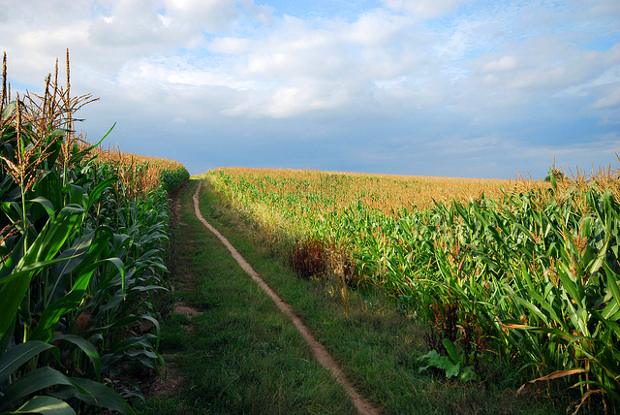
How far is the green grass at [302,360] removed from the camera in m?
4.98

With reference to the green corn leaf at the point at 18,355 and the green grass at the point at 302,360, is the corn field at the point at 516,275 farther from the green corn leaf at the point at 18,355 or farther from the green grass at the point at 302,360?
the green corn leaf at the point at 18,355

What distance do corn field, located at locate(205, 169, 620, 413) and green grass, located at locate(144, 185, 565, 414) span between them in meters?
0.40

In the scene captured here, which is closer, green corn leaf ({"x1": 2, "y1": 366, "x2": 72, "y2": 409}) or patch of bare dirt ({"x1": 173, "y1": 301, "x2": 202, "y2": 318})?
green corn leaf ({"x1": 2, "y1": 366, "x2": 72, "y2": 409})

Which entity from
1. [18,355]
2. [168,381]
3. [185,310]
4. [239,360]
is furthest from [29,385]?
[185,310]

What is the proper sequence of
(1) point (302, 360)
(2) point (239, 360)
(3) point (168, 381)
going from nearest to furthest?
(3) point (168, 381) < (2) point (239, 360) < (1) point (302, 360)

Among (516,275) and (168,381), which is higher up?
(516,275)

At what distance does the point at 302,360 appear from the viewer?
6207mm

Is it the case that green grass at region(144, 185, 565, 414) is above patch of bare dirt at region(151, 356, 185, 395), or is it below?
above


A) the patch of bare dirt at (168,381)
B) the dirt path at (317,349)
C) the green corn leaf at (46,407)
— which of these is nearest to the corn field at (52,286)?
the green corn leaf at (46,407)

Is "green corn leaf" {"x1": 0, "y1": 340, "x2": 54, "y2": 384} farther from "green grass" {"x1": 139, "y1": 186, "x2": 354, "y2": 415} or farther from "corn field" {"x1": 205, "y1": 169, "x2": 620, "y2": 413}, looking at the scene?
"corn field" {"x1": 205, "y1": 169, "x2": 620, "y2": 413}

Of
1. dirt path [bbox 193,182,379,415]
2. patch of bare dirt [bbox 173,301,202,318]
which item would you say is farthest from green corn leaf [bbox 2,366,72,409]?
patch of bare dirt [bbox 173,301,202,318]

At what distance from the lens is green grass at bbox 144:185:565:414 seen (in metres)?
4.98

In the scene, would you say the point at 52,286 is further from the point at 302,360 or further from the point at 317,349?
the point at 317,349

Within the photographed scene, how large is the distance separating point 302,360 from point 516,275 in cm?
325
